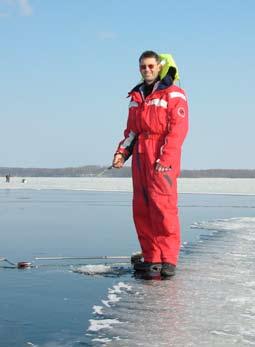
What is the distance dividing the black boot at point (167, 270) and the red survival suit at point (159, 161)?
0.04 m

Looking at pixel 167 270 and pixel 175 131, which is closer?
pixel 167 270

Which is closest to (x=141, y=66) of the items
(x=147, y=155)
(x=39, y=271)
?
(x=147, y=155)

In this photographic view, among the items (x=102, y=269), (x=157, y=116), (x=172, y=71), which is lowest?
(x=102, y=269)

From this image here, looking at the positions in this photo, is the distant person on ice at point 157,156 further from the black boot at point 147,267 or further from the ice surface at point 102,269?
the ice surface at point 102,269

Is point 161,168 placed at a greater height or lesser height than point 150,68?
lesser

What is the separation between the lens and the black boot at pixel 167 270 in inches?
144

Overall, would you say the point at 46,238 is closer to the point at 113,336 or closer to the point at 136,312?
the point at 136,312

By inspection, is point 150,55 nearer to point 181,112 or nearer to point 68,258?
point 181,112

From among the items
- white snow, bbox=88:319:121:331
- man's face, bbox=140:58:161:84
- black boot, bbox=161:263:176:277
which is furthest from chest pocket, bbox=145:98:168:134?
white snow, bbox=88:319:121:331

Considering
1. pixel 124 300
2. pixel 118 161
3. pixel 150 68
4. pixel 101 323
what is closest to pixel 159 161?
pixel 118 161

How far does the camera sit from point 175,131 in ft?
12.4

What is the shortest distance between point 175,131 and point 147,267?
99 centimetres

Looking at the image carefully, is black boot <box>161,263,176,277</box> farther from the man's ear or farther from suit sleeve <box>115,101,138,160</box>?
the man's ear

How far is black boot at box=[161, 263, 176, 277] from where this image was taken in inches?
144
